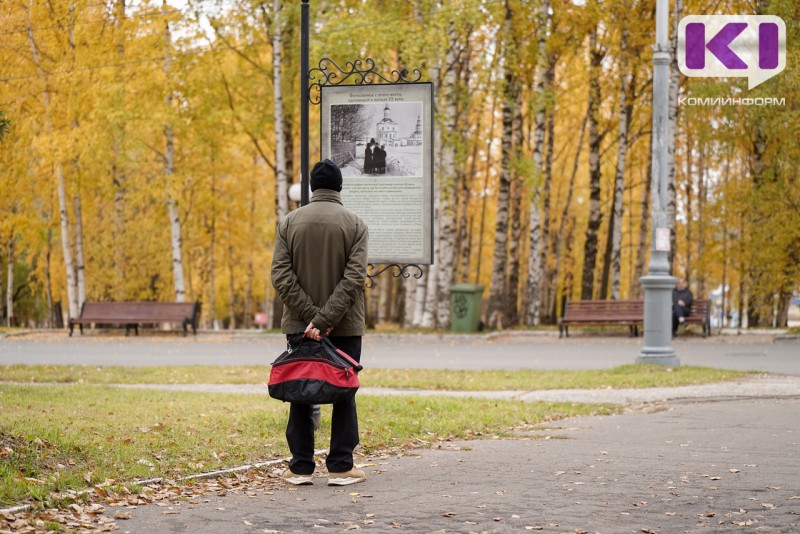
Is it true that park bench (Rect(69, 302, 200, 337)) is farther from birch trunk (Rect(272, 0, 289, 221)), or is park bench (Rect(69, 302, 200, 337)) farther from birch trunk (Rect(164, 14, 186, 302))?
birch trunk (Rect(272, 0, 289, 221))

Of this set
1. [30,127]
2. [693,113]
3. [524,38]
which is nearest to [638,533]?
[693,113]

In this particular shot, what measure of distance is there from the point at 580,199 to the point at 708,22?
24.4m

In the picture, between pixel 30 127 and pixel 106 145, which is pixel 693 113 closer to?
pixel 106 145

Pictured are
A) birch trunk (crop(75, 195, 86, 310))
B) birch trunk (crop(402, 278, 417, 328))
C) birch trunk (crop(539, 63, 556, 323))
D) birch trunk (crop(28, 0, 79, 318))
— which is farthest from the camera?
birch trunk (crop(402, 278, 417, 328))

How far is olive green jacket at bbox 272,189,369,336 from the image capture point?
8148 mm

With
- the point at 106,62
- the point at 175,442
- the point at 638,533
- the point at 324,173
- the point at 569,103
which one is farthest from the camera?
the point at 569,103

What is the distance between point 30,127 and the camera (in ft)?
111

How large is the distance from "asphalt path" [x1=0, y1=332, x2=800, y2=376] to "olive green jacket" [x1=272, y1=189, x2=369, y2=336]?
444 inches

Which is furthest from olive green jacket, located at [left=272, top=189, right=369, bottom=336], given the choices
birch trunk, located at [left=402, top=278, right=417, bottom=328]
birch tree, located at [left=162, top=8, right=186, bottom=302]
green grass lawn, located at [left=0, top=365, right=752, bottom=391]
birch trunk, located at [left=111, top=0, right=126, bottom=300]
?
birch trunk, located at [left=402, top=278, right=417, bottom=328]

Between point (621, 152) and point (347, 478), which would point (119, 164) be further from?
point (347, 478)

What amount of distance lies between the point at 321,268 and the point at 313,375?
76cm

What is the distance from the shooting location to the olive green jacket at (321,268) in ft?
26.7

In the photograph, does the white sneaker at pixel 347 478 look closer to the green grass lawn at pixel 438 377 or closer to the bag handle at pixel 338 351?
the bag handle at pixel 338 351

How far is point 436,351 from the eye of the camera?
2489cm
